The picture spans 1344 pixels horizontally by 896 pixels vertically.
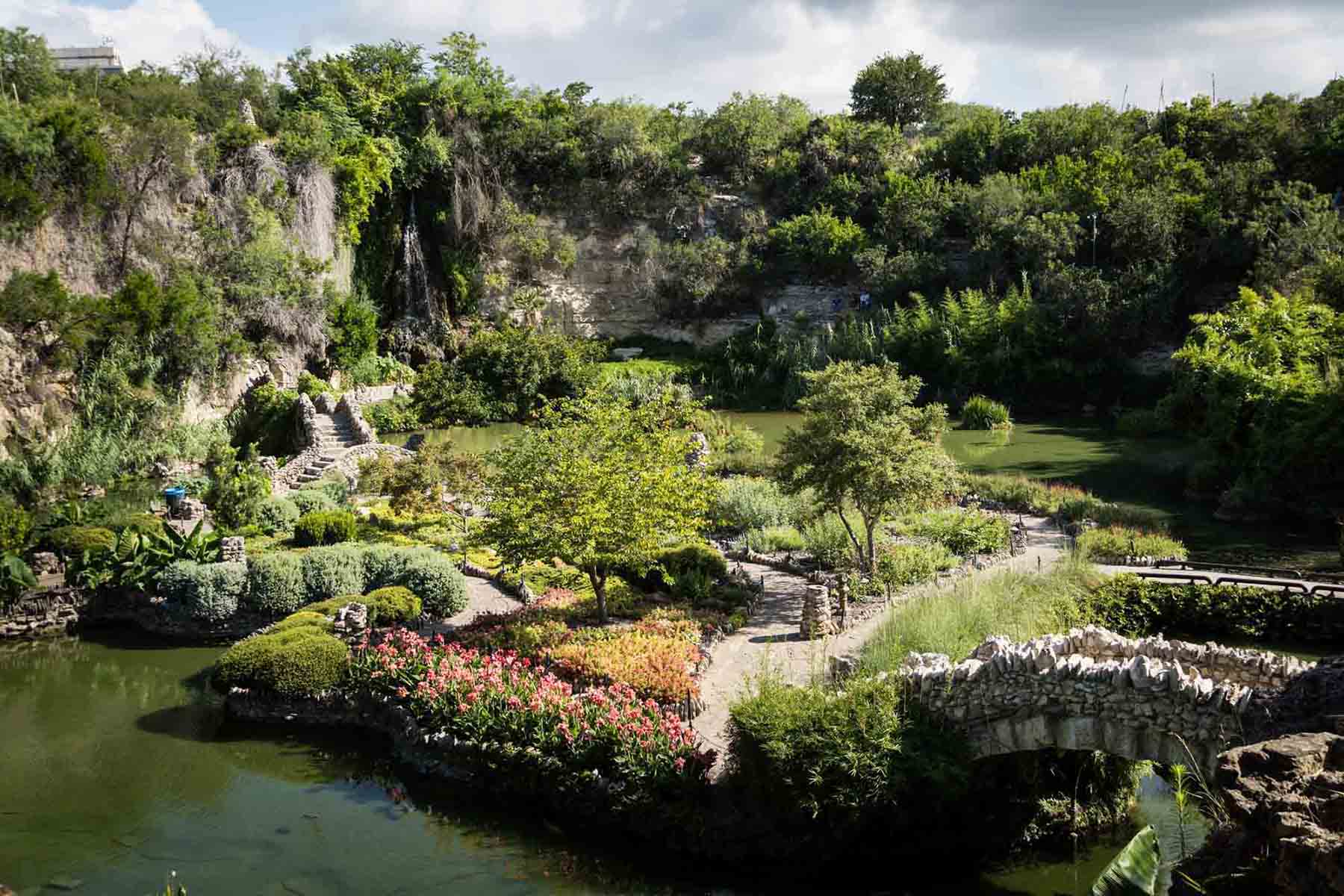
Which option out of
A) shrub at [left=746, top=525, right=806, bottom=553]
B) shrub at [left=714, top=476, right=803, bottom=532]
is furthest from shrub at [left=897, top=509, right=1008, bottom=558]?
shrub at [left=714, top=476, right=803, bottom=532]

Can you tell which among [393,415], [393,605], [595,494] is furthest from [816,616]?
[393,415]

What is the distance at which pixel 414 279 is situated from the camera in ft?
138

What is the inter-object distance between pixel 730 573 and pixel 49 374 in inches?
770

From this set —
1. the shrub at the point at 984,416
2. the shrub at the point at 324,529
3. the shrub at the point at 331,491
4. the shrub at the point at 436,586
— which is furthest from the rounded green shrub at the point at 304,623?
the shrub at the point at 984,416

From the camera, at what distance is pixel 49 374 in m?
27.2

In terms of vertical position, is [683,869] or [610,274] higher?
[610,274]

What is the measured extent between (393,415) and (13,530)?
56.4ft

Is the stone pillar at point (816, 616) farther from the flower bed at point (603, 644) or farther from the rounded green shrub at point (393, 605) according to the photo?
the rounded green shrub at point (393, 605)

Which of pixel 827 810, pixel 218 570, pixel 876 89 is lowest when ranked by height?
pixel 827 810

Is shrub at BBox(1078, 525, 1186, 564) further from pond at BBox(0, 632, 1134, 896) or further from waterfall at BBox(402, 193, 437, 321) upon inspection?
waterfall at BBox(402, 193, 437, 321)

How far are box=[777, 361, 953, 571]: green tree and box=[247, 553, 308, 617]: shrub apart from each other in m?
8.36

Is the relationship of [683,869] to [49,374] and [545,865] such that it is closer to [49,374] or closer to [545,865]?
[545,865]

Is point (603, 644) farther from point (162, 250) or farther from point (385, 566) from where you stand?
point (162, 250)

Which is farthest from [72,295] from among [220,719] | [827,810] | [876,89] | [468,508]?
[876,89]
